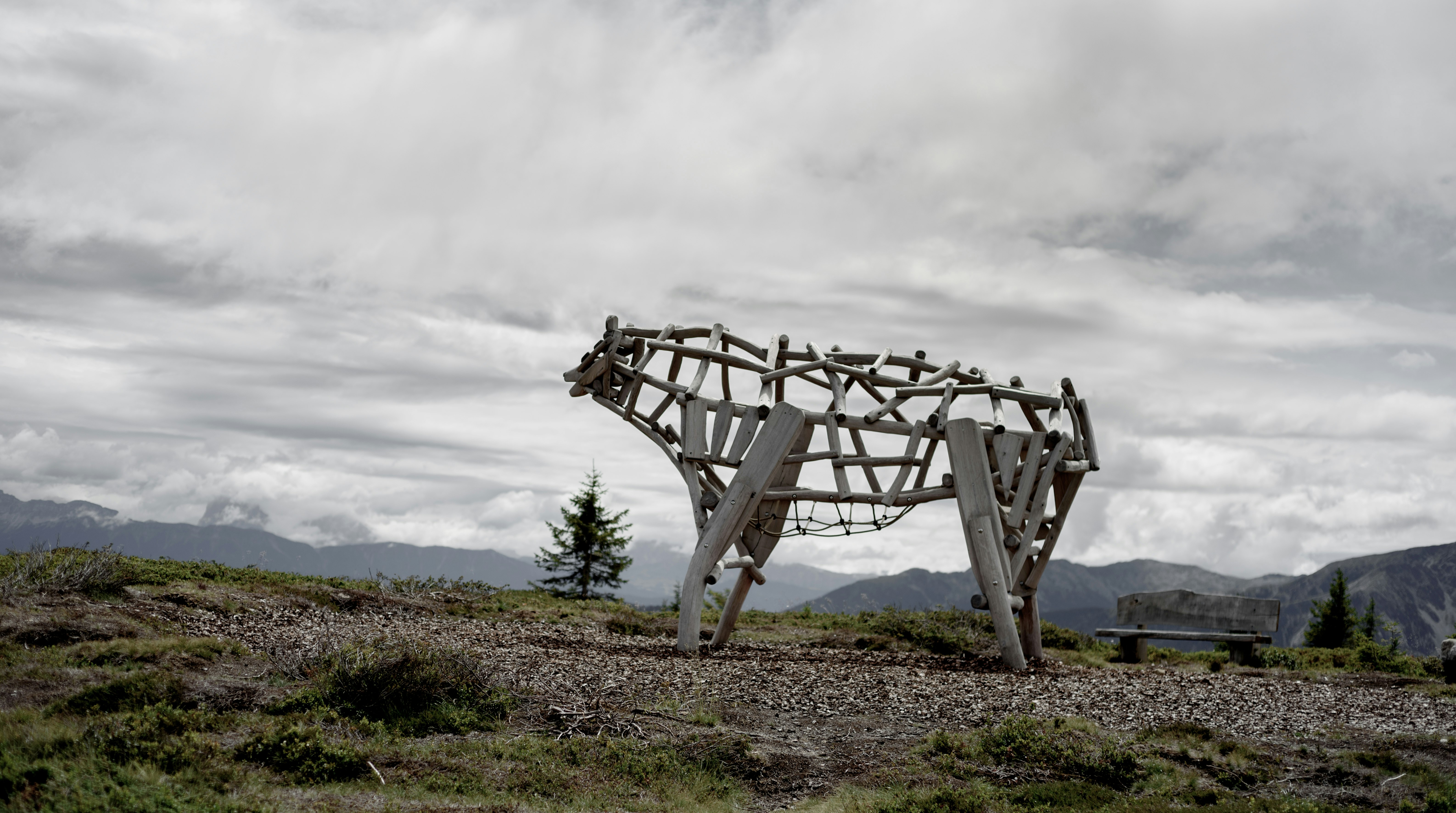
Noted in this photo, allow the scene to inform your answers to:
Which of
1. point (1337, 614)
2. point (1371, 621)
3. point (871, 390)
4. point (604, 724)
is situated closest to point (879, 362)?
point (871, 390)

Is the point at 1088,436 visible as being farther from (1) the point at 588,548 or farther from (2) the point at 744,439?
(1) the point at 588,548

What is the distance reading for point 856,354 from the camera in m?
14.5

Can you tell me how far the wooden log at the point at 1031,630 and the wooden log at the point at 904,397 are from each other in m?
3.56

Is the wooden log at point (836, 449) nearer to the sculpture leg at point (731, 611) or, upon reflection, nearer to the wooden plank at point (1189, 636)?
the sculpture leg at point (731, 611)

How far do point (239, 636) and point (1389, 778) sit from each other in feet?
42.3

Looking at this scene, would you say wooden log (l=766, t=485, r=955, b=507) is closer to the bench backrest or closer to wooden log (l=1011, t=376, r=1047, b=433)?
wooden log (l=1011, t=376, r=1047, b=433)

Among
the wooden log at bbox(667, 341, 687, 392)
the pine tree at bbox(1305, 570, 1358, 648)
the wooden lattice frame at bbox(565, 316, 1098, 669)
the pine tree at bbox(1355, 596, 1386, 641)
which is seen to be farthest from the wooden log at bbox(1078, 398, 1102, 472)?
the pine tree at bbox(1355, 596, 1386, 641)

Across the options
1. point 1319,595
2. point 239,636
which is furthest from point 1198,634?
point 1319,595

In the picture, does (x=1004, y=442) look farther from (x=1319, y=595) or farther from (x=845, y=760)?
(x=1319, y=595)

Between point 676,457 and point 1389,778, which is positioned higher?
point 676,457

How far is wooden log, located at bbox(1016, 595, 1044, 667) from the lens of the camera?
14.6 m

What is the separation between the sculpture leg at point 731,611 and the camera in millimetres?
14578

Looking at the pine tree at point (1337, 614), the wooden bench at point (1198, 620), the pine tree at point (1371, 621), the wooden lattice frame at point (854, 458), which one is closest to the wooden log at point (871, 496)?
the wooden lattice frame at point (854, 458)

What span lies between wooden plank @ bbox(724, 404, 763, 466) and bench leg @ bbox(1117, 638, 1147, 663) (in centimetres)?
894
